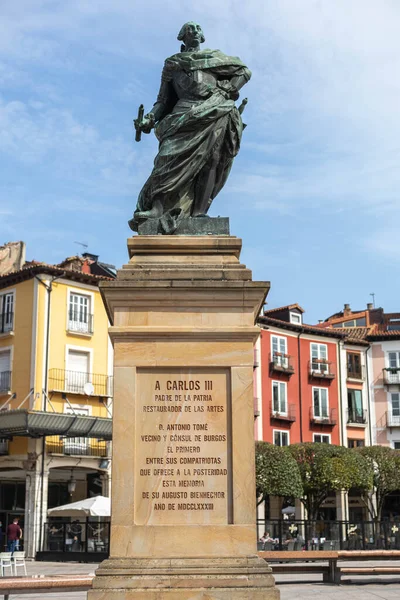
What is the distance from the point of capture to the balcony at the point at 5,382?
47.3m

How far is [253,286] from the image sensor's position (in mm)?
9992

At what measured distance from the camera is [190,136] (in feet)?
37.2

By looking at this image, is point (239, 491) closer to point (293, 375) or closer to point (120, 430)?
point (120, 430)

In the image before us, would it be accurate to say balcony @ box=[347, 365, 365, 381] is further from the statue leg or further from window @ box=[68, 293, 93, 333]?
the statue leg

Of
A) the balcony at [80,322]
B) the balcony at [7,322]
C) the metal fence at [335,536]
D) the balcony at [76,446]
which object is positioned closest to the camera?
the metal fence at [335,536]

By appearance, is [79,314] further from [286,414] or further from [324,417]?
[324,417]

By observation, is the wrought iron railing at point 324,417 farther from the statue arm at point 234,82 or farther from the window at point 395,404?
the statue arm at point 234,82

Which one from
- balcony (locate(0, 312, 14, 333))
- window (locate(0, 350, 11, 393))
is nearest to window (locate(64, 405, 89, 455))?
window (locate(0, 350, 11, 393))

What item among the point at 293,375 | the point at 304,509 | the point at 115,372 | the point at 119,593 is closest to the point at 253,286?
the point at 115,372

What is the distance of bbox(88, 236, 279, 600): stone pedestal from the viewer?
9.05 meters

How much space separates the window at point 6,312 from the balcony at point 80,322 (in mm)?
3360

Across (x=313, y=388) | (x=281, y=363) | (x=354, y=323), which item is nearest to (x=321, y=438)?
(x=313, y=388)

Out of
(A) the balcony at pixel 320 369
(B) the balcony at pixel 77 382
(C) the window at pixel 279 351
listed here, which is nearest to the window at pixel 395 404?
(A) the balcony at pixel 320 369

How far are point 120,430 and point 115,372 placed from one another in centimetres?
67
